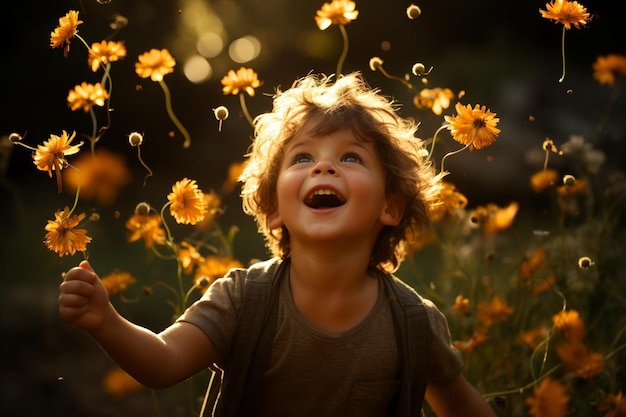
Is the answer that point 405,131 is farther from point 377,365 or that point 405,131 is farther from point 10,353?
point 10,353

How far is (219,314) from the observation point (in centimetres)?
167

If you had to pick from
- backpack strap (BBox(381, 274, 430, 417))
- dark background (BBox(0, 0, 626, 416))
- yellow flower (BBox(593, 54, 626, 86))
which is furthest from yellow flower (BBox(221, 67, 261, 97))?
dark background (BBox(0, 0, 626, 416))

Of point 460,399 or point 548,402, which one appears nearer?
point 460,399

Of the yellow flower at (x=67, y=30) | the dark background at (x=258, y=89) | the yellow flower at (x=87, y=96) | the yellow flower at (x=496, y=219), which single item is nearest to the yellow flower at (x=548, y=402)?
the yellow flower at (x=496, y=219)

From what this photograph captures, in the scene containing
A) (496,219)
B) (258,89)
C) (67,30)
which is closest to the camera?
(67,30)

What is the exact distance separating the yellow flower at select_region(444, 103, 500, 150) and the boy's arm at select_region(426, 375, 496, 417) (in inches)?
20.2

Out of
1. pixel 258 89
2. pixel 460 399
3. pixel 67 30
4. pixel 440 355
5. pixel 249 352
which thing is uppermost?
pixel 67 30

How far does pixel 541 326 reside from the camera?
2414 mm

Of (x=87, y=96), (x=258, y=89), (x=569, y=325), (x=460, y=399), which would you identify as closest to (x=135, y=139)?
(x=87, y=96)

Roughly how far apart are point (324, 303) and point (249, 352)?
165mm

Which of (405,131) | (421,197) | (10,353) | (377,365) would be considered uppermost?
(405,131)

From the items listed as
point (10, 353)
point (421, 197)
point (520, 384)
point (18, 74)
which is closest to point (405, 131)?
point (421, 197)

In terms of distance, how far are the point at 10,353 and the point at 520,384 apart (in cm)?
163

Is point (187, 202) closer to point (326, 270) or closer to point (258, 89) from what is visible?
point (326, 270)
